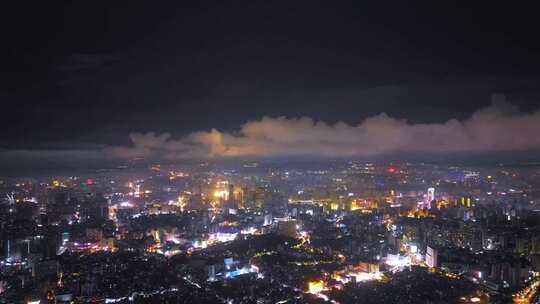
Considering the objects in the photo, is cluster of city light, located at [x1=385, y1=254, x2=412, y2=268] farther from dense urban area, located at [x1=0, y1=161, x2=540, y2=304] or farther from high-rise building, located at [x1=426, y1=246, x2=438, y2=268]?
high-rise building, located at [x1=426, y1=246, x2=438, y2=268]

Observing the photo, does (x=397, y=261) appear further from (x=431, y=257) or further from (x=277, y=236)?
(x=277, y=236)

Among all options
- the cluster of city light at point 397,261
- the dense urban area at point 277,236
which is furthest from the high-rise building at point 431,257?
the cluster of city light at point 397,261

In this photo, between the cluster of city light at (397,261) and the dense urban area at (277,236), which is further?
the cluster of city light at (397,261)

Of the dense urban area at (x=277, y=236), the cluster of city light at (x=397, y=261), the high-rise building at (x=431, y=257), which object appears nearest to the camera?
the dense urban area at (x=277, y=236)

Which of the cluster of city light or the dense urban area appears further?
the cluster of city light

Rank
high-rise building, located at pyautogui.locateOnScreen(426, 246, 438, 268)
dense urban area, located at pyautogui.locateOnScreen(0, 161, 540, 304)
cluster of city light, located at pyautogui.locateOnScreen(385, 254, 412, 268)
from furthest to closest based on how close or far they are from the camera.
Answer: cluster of city light, located at pyautogui.locateOnScreen(385, 254, 412, 268), high-rise building, located at pyautogui.locateOnScreen(426, 246, 438, 268), dense urban area, located at pyautogui.locateOnScreen(0, 161, 540, 304)

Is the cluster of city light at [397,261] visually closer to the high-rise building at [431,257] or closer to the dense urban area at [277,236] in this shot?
the dense urban area at [277,236]

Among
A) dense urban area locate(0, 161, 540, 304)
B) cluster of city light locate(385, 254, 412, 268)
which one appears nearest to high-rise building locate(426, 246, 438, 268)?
dense urban area locate(0, 161, 540, 304)

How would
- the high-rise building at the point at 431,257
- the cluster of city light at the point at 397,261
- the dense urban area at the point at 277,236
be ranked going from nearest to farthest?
the dense urban area at the point at 277,236 → the high-rise building at the point at 431,257 → the cluster of city light at the point at 397,261

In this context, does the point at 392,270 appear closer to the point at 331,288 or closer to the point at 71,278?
the point at 331,288
